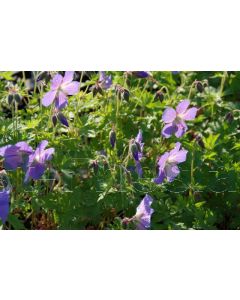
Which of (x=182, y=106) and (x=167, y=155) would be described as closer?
(x=167, y=155)

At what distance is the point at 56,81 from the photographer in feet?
9.65

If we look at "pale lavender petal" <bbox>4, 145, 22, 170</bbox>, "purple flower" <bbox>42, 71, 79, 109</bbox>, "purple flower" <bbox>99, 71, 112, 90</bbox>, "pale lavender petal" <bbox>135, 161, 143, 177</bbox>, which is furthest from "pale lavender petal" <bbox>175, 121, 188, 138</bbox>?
"pale lavender petal" <bbox>4, 145, 22, 170</bbox>

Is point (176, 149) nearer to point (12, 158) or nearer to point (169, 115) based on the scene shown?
point (169, 115)

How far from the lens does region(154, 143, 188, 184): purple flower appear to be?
297 cm

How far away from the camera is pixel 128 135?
3.27 meters

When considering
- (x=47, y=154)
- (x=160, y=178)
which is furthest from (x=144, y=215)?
(x=47, y=154)

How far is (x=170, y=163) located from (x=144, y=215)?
0.93ft

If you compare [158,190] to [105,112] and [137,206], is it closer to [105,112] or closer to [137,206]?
[137,206]

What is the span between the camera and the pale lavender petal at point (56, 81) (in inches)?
116

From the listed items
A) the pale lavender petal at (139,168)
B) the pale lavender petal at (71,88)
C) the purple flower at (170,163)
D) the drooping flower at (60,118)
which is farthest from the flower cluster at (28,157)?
the purple flower at (170,163)

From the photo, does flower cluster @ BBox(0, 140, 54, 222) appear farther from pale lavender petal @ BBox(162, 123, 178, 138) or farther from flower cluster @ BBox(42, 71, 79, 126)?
pale lavender petal @ BBox(162, 123, 178, 138)

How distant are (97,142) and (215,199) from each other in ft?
1.89

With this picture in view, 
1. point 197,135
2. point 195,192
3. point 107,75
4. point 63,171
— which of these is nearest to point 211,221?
point 195,192

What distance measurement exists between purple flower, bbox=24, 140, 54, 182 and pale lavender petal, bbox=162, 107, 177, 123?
523mm
